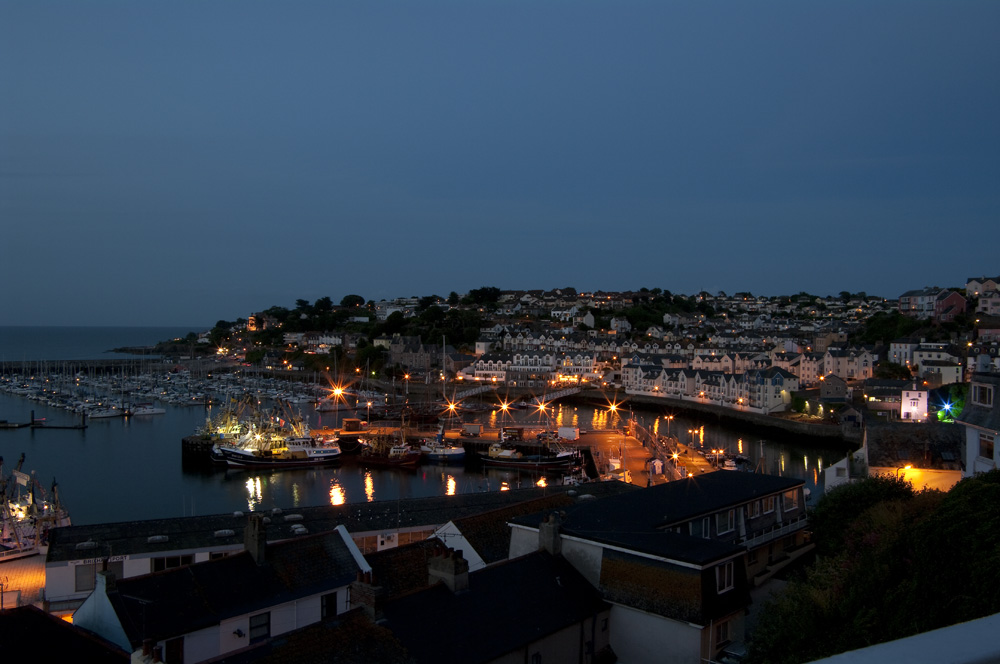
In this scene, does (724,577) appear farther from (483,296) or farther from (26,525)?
(483,296)

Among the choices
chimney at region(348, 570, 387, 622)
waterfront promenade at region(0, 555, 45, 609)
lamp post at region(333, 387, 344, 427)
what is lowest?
lamp post at region(333, 387, 344, 427)

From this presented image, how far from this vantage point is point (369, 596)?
530cm

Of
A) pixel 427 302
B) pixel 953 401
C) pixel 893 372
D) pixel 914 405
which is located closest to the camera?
pixel 953 401

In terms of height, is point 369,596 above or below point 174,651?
above

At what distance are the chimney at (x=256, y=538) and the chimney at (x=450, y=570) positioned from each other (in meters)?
1.77

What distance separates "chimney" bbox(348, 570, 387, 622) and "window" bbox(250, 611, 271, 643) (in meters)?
1.56

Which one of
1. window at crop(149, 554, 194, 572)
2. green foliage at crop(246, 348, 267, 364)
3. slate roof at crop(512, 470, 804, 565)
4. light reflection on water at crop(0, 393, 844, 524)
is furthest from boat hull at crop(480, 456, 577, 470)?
green foliage at crop(246, 348, 267, 364)

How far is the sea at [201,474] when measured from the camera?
1967cm

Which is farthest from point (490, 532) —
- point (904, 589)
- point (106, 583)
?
point (904, 589)

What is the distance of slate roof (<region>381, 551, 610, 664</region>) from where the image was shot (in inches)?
209

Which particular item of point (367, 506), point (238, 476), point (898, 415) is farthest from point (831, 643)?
point (898, 415)

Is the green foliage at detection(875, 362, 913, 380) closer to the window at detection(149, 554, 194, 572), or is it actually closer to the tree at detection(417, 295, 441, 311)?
the window at detection(149, 554, 194, 572)

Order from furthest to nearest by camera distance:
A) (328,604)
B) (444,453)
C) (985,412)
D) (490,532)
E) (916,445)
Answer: (444,453), (916,445), (985,412), (490,532), (328,604)

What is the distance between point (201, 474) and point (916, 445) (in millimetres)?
20205
